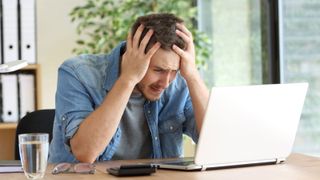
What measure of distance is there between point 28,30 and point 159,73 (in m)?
1.50

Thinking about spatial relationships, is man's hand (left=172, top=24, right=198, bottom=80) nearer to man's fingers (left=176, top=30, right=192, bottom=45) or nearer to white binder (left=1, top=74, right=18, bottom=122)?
man's fingers (left=176, top=30, right=192, bottom=45)

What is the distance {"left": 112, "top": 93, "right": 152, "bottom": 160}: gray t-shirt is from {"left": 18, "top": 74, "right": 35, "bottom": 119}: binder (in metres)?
1.31

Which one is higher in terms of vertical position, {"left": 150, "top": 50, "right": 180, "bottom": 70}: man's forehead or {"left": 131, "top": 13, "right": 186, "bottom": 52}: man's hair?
{"left": 131, "top": 13, "right": 186, "bottom": 52}: man's hair

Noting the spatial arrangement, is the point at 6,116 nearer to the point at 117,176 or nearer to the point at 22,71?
the point at 22,71

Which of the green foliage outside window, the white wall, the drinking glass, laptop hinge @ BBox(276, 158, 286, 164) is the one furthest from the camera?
the white wall

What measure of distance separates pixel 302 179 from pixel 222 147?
0.22 meters

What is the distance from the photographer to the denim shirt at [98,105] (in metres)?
1.80

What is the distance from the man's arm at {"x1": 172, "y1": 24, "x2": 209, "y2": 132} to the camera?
1.82 meters

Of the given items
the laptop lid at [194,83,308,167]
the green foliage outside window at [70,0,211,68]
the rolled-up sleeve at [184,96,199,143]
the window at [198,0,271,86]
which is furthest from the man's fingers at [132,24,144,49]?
the green foliage outside window at [70,0,211,68]

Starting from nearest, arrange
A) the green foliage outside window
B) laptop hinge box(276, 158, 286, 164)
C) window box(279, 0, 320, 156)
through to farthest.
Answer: laptop hinge box(276, 158, 286, 164)
window box(279, 0, 320, 156)
the green foliage outside window

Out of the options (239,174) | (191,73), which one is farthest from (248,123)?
(191,73)

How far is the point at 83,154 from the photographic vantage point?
172 cm

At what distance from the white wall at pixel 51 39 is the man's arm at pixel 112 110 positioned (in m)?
1.91

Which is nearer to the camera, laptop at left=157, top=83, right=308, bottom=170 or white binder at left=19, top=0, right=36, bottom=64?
laptop at left=157, top=83, right=308, bottom=170
